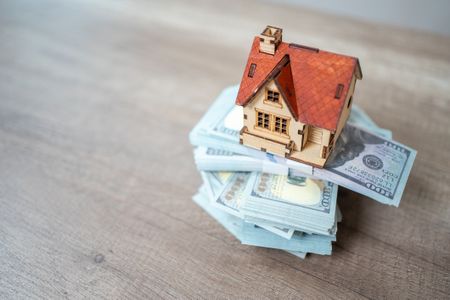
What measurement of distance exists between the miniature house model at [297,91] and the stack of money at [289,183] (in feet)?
0.24

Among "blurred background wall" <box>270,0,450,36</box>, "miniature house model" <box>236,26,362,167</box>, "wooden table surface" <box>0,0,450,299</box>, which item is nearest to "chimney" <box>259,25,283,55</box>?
"miniature house model" <box>236,26,362,167</box>

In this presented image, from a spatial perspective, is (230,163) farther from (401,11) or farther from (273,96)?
(401,11)

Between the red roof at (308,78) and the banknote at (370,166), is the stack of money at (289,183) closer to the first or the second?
the banknote at (370,166)

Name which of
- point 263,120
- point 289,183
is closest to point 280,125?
point 263,120

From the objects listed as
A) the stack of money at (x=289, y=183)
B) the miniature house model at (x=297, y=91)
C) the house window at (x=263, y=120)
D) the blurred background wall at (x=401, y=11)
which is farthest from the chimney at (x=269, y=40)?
the blurred background wall at (x=401, y=11)

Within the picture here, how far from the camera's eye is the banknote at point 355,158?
35.5 inches

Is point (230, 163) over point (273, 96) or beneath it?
beneath

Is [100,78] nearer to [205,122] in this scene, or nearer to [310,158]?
[205,122]

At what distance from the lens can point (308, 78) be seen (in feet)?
2.73

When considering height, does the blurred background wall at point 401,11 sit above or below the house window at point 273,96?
below

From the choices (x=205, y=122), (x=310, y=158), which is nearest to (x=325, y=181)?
(x=310, y=158)

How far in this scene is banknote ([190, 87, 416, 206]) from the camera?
901mm

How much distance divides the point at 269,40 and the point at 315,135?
0.23 m

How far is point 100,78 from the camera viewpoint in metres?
1.52
